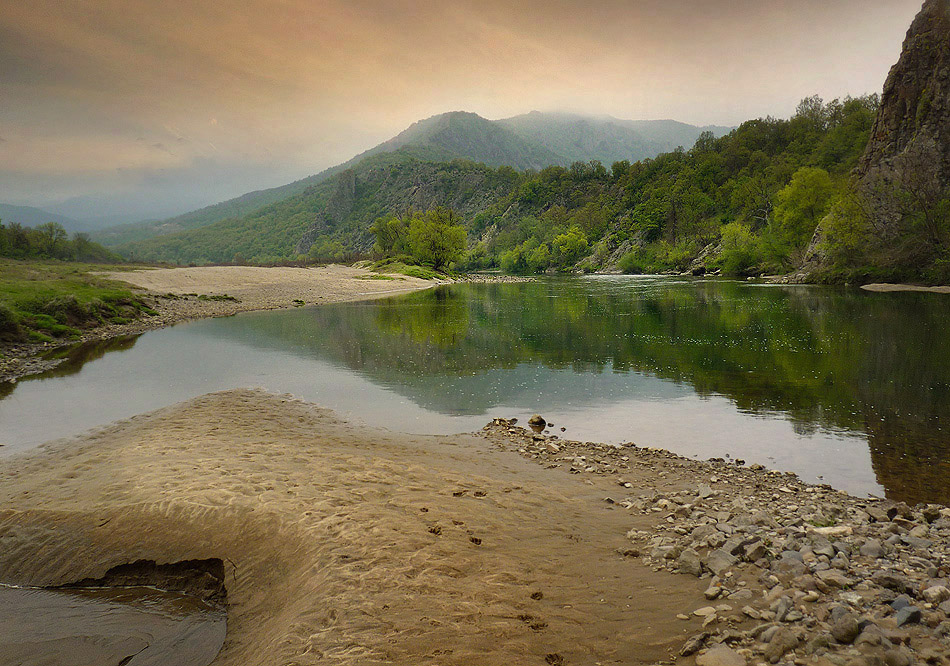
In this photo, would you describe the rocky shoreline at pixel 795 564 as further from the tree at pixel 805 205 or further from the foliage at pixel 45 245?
the foliage at pixel 45 245

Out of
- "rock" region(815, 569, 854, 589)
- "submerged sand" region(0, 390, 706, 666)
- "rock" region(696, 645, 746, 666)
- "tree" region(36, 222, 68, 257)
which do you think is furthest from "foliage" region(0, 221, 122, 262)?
"rock" region(815, 569, 854, 589)

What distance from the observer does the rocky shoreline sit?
4.39 metres

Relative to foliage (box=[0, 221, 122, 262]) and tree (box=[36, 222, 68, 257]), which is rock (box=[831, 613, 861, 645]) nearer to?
foliage (box=[0, 221, 122, 262])

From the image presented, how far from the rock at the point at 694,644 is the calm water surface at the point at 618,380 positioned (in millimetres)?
7622

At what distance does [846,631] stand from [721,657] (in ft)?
3.94

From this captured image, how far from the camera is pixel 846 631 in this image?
14.4ft

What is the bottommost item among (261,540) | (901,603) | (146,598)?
(146,598)

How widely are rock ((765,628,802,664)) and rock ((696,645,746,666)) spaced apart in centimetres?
27

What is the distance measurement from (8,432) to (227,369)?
9513 millimetres

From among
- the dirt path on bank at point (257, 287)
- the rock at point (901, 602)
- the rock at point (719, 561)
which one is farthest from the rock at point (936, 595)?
Result: the dirt path on bank at point (257, 287)

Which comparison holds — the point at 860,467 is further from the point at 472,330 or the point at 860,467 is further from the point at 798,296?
the point at 798,296

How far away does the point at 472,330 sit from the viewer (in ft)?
116

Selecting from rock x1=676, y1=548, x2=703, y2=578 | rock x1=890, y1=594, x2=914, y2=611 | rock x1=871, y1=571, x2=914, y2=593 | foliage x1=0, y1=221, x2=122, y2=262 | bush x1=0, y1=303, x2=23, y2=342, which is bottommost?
rock x1=676, y1=548, x2=703, y2=578

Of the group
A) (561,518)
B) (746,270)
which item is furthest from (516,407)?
(746,270)
